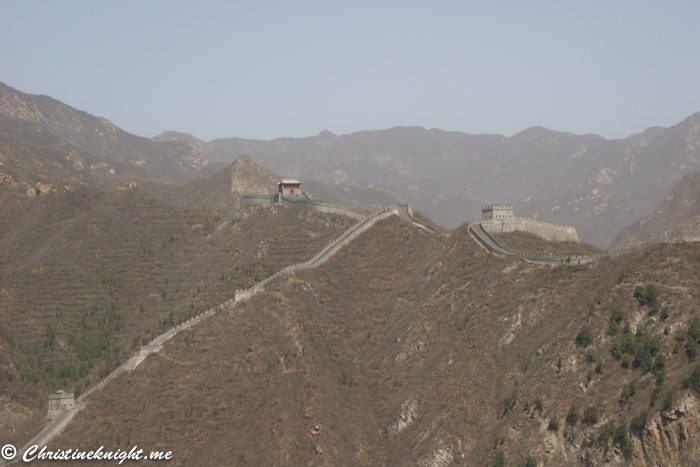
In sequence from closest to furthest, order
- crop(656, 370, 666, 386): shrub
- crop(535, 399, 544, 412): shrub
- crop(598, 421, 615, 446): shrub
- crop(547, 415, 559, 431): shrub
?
crop(598, 421, 615, 446): shrub, crop(656, 370, 666, 386): shrub, crop(547, 415, 559, 431): shrub, crop(535, 399, 544, 412): shrub

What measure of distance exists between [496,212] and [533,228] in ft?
24.3

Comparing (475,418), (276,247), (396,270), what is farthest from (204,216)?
(475,418)

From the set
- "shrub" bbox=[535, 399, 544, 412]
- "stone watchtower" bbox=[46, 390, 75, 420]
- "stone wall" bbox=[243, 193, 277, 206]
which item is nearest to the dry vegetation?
"shrub" bbox=[535, 399, 544, 412]

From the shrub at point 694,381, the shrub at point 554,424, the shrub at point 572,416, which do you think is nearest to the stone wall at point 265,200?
the shrub at point 554,424

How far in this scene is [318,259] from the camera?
451 ft

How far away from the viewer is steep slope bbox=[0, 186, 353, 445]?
440 feet

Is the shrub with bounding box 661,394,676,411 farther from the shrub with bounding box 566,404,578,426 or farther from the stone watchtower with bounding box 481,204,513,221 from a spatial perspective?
the stone watchtower with bounding box 481,204,513,221

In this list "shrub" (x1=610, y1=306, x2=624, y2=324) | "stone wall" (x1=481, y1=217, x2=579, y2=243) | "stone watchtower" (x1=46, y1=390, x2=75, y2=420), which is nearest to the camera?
"shrub" (x1=610, y1=306, x2=624, y2=324)

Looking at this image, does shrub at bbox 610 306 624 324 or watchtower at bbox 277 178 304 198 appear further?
watchtower at bbox 277 178 304 198

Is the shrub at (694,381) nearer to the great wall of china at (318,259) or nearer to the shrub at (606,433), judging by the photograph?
the shrub at (606,433)

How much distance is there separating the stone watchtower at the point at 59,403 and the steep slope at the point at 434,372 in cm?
328

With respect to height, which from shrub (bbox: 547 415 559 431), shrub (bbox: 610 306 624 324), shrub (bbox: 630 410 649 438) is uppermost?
shrub (bbox: 610 306 624 324)

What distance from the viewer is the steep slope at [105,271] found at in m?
134

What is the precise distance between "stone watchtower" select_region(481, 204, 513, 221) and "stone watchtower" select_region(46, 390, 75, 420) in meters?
65.0
